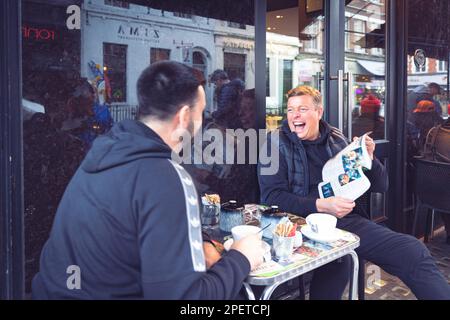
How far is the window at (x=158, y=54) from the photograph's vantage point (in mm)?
2354

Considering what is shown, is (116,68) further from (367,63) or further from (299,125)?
(367,63)

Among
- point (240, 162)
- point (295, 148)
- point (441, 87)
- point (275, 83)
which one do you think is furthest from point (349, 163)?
point (441, 87)

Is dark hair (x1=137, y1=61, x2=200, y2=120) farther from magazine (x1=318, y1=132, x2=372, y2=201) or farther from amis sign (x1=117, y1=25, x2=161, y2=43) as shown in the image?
magazine (x1=318, y1=132, x2=372, y2=201)

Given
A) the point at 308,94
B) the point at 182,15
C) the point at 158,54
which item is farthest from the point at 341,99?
the point at 158,54

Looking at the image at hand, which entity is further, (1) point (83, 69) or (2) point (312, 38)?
(2) point (312, 38)

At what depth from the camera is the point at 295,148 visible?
2.59 metres

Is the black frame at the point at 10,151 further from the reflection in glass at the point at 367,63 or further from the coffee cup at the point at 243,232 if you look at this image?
the reflection in glass at the point at 367,63

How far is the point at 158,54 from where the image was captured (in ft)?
7.82

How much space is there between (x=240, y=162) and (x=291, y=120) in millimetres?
467

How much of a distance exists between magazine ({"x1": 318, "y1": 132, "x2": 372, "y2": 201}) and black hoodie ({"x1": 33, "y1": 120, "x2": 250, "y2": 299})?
1.14 meters

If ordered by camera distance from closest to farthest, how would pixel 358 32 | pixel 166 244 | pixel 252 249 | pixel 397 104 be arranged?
pixel 166 244, pixel 252 249, pixel 358 32, pixel 397 104

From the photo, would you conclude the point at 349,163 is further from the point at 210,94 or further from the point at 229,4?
the point at 229,4

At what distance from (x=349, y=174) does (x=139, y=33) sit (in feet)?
4.40

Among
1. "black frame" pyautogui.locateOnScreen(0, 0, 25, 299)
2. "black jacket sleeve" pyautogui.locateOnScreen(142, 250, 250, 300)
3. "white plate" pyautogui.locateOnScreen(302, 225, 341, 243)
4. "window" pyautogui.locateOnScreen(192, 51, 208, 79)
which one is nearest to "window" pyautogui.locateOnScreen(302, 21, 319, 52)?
"window" pyautogui.locateOnScreen(192, 51, 208, 79)
